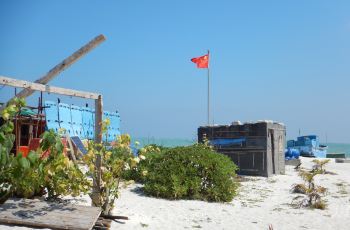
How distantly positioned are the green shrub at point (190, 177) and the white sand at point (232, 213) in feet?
1.06

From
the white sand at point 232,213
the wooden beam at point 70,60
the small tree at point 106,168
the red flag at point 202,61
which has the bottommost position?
the white sand at point 232,213

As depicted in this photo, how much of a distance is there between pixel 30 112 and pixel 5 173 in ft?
31.1

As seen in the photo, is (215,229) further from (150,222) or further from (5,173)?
(5,173)

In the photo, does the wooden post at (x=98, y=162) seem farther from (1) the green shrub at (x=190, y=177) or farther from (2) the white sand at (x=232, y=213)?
(1) the green shrub at (x=190, y=177)

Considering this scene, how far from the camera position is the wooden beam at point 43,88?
21.5 feet

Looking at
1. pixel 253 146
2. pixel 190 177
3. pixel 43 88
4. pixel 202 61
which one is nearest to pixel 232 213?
pixel 190 177

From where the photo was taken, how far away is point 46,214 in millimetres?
6457

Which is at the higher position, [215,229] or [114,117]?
[114,117]

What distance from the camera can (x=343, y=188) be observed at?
16.0 metres

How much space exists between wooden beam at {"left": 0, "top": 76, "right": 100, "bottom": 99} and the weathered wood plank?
6.48ft

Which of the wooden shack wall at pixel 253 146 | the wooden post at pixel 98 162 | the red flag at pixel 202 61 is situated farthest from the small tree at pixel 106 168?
the red flag at pixel 202 61

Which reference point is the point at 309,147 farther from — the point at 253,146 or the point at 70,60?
the point at 70,60

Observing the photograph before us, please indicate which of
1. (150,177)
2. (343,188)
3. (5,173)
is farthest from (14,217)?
(343,188)

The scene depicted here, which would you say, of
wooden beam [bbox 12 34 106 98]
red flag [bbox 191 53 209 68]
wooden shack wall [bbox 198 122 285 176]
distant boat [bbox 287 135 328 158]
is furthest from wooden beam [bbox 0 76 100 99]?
distant boat [bbox 287 135 328 158]
